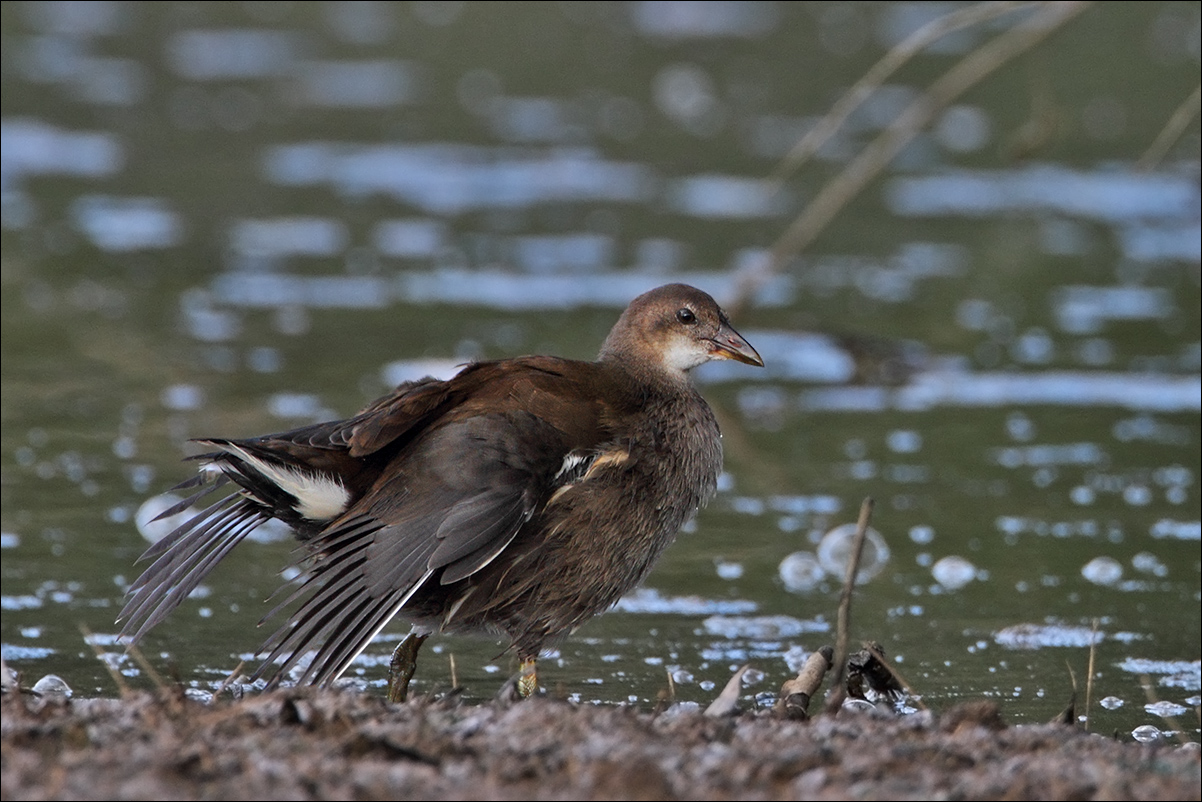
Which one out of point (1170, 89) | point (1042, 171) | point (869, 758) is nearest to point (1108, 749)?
point (869, 758)

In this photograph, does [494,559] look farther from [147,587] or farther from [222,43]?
[222,43]

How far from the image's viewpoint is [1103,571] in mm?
7680

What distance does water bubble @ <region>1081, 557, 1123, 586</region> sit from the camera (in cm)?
763

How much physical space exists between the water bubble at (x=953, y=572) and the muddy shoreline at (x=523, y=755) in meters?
3.00

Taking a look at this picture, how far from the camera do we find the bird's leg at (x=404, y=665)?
18.9 ft

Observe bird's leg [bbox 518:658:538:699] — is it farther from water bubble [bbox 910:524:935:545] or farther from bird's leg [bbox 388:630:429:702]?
water bubble [bbox 910:524:935:545]

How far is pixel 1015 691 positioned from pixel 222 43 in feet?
53.1

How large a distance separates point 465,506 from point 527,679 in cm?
73

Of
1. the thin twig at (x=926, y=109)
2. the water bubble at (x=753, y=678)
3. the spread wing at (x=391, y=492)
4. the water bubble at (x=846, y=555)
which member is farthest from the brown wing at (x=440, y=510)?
the thin twig at (x=926, y=109)

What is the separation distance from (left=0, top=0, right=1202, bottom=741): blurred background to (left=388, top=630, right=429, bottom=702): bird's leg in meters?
0.43

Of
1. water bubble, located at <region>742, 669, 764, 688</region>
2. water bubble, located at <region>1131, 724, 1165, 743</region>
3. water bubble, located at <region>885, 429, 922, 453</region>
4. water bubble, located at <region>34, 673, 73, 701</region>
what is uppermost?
water bubble, located at <region>885, 429, 922, 453</region>

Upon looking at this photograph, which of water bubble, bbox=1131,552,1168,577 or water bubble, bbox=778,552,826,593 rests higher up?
water bubble, bbox=1131,552,1168,577

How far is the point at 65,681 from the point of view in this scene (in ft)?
20.0

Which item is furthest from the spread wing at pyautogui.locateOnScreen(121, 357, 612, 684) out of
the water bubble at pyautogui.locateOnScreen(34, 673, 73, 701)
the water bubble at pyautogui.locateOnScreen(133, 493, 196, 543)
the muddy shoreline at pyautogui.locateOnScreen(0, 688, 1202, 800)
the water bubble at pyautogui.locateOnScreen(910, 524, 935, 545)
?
the water bubble at pyautogui.locateOnScreen(910, 524, 935, 545)
